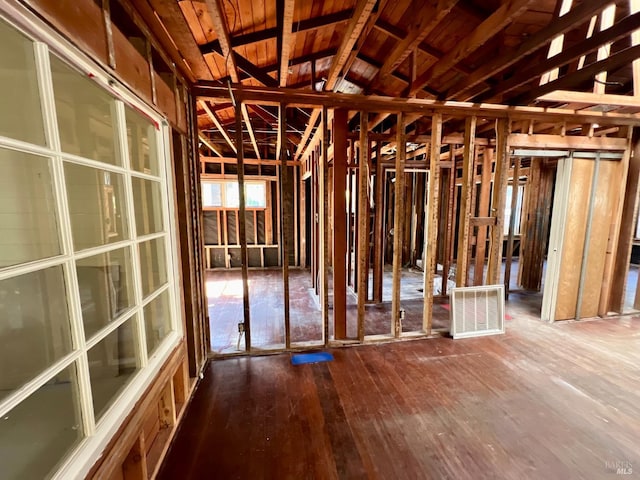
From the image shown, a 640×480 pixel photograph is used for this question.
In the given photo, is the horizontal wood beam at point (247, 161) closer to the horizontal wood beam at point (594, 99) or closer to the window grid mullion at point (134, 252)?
the horizontal wood beam at point (594, 99)

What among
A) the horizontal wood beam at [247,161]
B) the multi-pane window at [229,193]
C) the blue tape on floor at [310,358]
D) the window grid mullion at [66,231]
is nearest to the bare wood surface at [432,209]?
the blue tape on floor at [310,358]

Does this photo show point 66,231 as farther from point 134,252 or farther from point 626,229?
point 626,229

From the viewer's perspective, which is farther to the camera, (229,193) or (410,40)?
(229,193)

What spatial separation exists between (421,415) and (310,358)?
3.72ft

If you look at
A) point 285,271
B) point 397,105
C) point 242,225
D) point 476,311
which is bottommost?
point 476,311

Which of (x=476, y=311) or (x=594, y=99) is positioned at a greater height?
(x=594, y=99)

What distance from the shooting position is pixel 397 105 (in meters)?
2.75

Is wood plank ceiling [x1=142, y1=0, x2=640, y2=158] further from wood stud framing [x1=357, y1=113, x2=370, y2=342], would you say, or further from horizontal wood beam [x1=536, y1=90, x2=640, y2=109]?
wood stud framing [x1=357, y1=113, x2=370, y2=342]

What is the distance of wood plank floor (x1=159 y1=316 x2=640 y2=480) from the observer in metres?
1.58

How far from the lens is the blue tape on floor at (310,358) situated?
2.67 metres

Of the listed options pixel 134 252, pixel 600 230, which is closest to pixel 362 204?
pixel 134 252

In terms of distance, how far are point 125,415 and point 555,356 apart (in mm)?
3663

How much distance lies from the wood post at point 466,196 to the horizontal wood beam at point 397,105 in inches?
8.0

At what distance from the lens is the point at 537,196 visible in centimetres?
470
